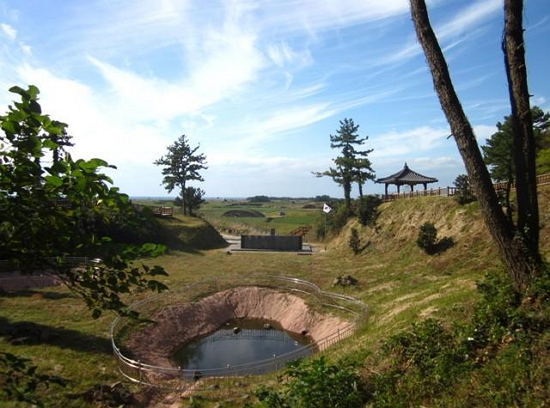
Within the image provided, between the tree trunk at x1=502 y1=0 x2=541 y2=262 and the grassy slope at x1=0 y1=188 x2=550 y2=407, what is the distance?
10.1 ft

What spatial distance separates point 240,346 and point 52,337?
397 inches

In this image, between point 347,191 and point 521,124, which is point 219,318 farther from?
point 347,191

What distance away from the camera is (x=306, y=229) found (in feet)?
190

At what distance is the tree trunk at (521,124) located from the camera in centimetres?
724

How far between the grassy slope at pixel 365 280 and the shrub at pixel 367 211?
106 centimetres

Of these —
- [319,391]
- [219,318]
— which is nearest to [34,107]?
[319,391]

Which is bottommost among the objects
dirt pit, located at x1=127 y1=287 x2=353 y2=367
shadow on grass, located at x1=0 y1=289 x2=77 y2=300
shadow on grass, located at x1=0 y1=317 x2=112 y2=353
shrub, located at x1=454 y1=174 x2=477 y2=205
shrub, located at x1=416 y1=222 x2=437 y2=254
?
dirt pit, located at x1=127 y1=287 x2=353 y2=367

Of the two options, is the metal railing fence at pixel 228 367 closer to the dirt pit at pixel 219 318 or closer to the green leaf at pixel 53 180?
the dirt pit at pixel 219 318

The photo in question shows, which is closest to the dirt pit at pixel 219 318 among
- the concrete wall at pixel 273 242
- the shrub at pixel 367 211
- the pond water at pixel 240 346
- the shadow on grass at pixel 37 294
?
the pond water at pixel 240 346

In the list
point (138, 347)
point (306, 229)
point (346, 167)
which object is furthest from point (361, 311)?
point (306, 229)

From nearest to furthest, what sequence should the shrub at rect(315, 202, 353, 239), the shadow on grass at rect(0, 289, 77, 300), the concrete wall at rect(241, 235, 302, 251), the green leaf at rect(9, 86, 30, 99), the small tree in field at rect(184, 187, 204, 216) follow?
the green leaf at rect(9, 86, 30, 99) < the shadow on grass at rect(0, 289, 77, 300) < the concrete wall at rect(241, 235, 302, 251) < the shrub at rect(315, 202, 353, 239) < the small tree in field at rect(184, 187, 204, 216)

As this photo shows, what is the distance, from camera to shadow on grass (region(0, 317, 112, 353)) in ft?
59.9

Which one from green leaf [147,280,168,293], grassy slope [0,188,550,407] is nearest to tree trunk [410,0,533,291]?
grassy slope [0,188,550,407]

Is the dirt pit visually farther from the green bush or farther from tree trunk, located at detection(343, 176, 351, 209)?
tree trunk, located at detection(343, 176, 351, 209)
